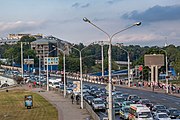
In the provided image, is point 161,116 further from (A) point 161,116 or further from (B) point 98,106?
(B) point 98,106

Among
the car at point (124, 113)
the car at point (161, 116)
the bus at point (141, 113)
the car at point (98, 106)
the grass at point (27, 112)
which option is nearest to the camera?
the bus at point (141, 113)

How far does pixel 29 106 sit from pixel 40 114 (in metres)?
8.47

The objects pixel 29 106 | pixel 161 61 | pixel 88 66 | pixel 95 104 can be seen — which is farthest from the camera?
pixel 88 66

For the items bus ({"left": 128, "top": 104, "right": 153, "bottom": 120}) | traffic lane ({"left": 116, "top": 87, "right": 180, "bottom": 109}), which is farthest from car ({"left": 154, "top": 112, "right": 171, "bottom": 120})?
traffic lane ({"left": 116, "top": 87, "right": 180, "bottom": 109})

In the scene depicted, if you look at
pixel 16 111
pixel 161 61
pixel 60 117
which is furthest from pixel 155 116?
pixel 161 61

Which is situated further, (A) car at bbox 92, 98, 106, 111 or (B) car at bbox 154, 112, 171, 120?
(A) car at bbox 92, 98, 106, 111

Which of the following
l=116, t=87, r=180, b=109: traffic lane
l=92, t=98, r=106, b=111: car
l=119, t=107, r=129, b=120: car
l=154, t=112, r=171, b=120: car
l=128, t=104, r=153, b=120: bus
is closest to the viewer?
l=128, t=104, r=153, b=120: bus

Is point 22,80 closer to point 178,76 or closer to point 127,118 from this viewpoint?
point 178,76

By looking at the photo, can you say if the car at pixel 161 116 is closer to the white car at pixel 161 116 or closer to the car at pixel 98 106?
the white car at pixel 161 116

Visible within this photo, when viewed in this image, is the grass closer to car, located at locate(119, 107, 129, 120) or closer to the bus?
car, located at locate(119, 107, 129, 120)

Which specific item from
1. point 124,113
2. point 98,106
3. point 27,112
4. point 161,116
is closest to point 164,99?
point 98,106

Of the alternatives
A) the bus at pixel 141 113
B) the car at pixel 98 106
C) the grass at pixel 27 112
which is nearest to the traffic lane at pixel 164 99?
the car at pixel 98 106

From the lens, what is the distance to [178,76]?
134m

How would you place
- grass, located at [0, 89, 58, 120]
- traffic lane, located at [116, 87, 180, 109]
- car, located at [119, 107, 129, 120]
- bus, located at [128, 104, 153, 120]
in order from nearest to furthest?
bus, located at [128, 104, 153, 120], car, located at [119, 107, 129, 120], grass, located at [0, 89, 58, 120], traffic lane, located at [116, 87, 180, 109]
